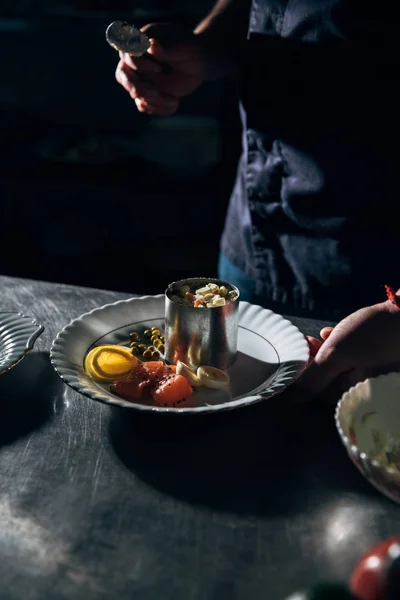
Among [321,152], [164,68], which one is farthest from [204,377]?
[164,68]

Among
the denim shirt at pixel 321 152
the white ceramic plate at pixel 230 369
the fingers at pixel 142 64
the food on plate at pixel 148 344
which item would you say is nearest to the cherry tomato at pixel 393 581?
the white ceramic plate at pixel 230 369

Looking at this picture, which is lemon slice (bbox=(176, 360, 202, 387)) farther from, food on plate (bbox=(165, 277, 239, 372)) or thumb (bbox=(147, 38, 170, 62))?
thumb (bbox=(147, 38, 170, 62))

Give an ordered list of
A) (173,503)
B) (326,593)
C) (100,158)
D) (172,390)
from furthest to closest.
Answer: (100,158) < (172,390) < (173,503) < (326,593)

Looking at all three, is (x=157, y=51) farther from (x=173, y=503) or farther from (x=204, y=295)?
(x=173, y=503)

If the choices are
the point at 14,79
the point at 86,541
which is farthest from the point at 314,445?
the point at 14,79

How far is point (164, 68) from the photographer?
1.23 meters

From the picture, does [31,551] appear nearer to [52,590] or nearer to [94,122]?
[52,590]

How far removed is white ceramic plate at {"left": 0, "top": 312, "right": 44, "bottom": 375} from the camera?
83 cm

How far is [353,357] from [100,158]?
1.94 metres

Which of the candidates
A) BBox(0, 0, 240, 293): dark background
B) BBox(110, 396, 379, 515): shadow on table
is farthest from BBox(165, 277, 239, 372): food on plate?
BBox(0, 0, 240, 293): dark background

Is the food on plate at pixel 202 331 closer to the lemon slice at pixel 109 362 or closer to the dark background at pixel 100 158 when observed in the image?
the lemon slice at pixel 109 362

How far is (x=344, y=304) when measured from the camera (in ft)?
4.23

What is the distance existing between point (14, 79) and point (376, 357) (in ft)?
7.36

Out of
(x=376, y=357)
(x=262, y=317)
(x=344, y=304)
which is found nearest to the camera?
(x=376, y=357)
